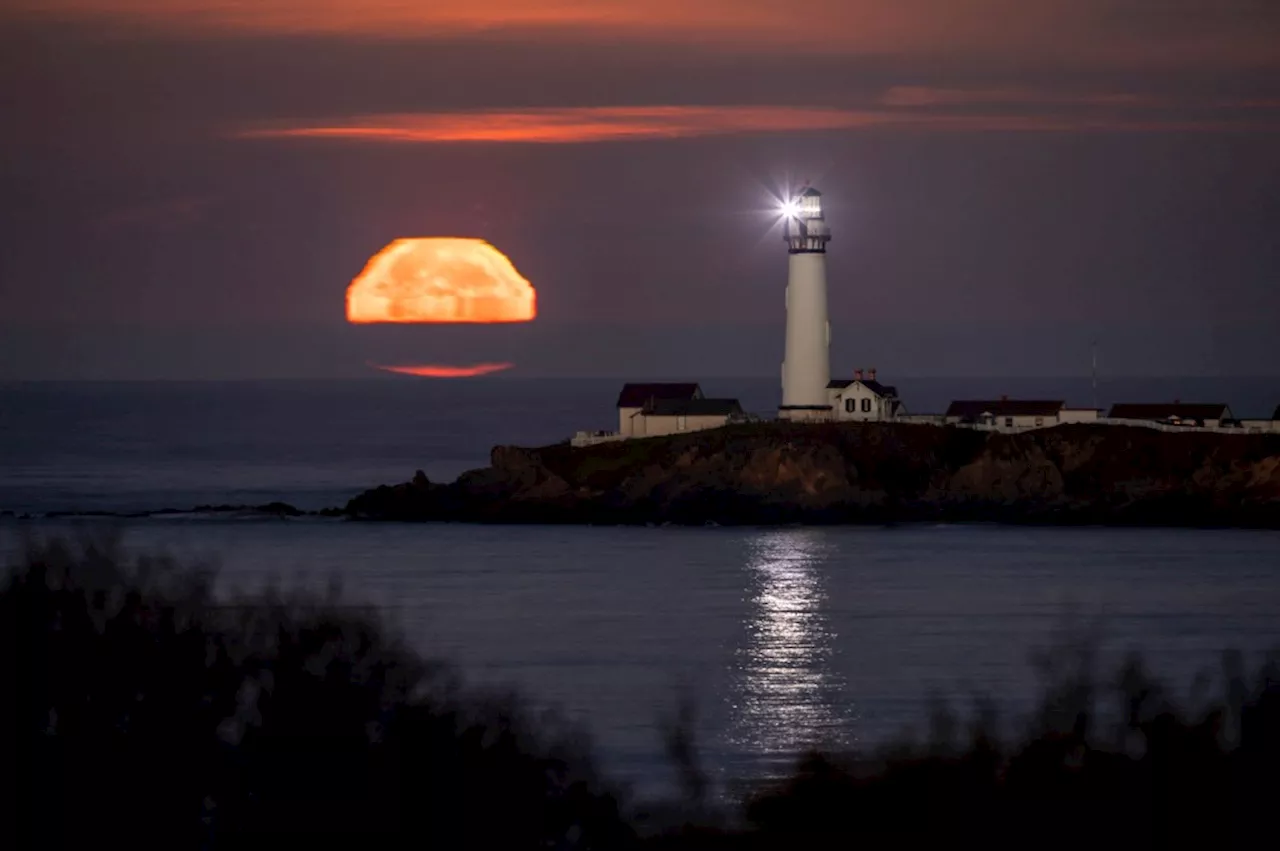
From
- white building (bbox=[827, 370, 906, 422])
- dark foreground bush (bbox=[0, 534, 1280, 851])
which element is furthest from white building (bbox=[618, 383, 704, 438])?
dark foreground bush (bbox=[0, 534, 1280, 851])

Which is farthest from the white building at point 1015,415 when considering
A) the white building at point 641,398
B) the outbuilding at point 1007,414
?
the white building at point 641,398

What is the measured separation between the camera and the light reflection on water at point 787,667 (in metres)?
26.9

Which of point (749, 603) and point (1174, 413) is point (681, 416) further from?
point (749, 603)

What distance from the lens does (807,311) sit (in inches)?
2522

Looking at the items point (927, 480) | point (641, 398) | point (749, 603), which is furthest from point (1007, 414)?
point (749, 603)

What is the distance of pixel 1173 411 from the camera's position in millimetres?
64062

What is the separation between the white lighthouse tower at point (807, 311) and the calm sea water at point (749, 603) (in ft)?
25.6

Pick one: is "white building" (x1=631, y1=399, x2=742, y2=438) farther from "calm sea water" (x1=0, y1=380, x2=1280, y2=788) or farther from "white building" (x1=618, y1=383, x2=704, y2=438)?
"calm sea water" (x1=0, y1=380, x2=1280, y2=788)

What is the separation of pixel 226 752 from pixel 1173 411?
51.5m

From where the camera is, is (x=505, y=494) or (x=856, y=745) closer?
(x=856, y=745)

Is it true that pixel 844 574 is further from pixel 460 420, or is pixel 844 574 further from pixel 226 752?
pixel 460 420

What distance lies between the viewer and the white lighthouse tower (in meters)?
64.0

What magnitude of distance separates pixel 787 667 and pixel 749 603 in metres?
8.32

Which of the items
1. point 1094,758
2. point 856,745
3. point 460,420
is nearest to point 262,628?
point 1094,758
